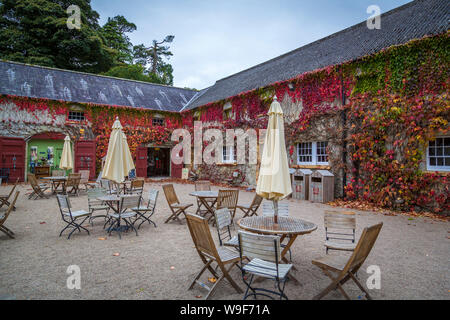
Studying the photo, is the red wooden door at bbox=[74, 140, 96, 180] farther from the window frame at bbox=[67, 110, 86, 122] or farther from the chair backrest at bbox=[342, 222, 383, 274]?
the chair backrest at bbox=[342, 222, 383, 274]

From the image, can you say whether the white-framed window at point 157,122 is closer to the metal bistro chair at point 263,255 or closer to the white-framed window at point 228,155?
the white-framed window at point 228,155

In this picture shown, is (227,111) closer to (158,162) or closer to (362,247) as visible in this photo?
(158,162)

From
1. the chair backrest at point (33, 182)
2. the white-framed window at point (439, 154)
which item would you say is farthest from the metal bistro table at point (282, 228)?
the chair backrest at point (33, 182)

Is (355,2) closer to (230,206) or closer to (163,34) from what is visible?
(230,206)

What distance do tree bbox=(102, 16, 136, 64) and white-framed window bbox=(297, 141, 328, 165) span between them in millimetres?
27438

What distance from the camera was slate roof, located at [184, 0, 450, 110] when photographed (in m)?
9.07

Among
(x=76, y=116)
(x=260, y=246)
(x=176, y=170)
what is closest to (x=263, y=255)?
(x=260, y=246)

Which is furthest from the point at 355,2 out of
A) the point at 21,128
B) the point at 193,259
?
the point at 21,128

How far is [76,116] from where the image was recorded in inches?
683

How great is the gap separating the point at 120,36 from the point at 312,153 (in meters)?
31.9

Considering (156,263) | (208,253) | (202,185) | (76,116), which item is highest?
(76,116)

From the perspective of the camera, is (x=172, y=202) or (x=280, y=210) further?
(x=172, y=202)

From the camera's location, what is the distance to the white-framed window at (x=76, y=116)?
17203 millimetres
